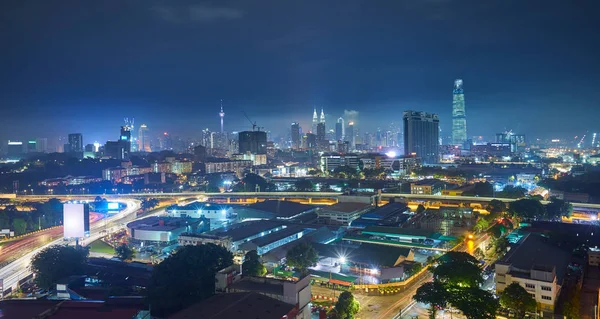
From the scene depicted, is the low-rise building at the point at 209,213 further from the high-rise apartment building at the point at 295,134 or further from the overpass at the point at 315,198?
the high-rise apartment building at the point at 295,134

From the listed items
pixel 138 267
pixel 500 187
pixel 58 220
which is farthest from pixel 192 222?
pixel 500 187

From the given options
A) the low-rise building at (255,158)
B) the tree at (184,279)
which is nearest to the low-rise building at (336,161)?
the low-rise building at (255,158)

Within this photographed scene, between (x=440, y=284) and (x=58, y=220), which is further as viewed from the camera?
(x=58, y=220)

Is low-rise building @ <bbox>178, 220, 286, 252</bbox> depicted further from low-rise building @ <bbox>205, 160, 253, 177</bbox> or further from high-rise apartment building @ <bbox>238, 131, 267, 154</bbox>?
high-rise apartment building @ <bbox>238, 131, 267, 154</bbox>

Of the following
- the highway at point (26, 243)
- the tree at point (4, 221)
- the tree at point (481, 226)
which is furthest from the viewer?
the tree at point (4, 221)

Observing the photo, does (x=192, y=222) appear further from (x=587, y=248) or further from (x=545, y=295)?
(x=587, y=248)
